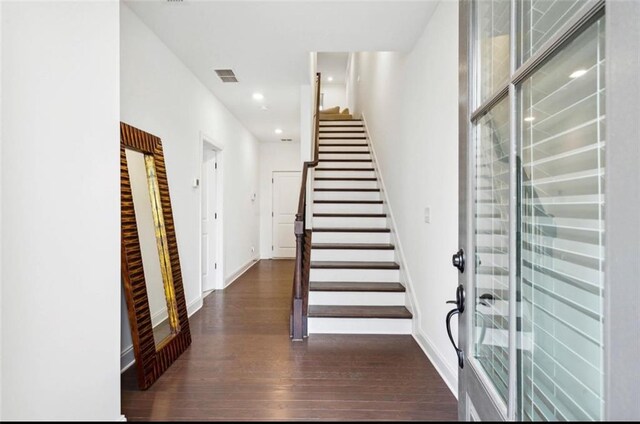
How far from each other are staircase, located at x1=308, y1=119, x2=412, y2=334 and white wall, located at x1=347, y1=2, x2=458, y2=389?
26 cm

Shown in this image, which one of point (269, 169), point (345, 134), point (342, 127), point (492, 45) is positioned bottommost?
point (492, 45)

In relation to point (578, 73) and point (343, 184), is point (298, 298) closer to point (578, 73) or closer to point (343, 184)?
point (343, 184)

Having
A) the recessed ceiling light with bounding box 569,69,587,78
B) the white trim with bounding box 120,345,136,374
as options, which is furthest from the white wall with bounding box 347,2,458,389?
the white trim with bounding box 120,345,136,374

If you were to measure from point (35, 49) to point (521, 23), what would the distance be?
53.7 inches

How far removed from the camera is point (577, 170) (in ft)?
2.21

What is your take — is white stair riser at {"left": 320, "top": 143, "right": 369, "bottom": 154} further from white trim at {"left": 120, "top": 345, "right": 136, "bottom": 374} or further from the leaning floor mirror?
white trim at {"left": 120, "top": 345, "right": 136, "bottom": 374}

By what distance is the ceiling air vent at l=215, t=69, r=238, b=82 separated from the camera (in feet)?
11.6

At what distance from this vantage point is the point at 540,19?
769 millimetres

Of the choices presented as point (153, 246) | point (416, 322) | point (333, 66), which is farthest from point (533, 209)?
point (333, 66)

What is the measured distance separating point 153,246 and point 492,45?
2457 mm

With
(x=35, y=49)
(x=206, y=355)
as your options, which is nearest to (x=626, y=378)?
(x=35, y=49)

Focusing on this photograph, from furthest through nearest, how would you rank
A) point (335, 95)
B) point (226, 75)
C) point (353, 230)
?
point (335, 95)
point (353, 230)
point (226, 75)

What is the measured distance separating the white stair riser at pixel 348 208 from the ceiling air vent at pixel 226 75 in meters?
1.81

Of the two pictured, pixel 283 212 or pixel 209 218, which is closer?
pixel 209 218
